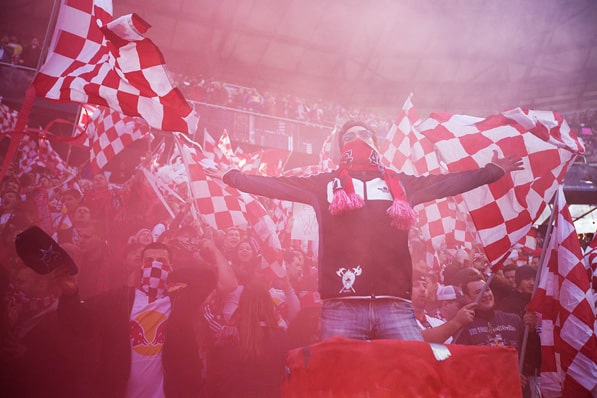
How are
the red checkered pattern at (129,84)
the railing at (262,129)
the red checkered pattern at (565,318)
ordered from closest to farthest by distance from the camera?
the red checkered pattern at (129,84)
the red checkered pattern at (565,318)
the railing at (262,129)

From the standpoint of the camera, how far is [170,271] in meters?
3.14

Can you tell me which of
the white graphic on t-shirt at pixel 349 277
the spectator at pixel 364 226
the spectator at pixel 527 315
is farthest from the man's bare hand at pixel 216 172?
the spectator at pixel 527 315

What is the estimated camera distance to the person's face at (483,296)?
131 inches

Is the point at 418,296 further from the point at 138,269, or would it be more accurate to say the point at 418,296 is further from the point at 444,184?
the point at 138,269

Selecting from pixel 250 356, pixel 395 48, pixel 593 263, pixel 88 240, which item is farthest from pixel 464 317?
pixel 395 48

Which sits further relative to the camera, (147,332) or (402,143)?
(402,143)

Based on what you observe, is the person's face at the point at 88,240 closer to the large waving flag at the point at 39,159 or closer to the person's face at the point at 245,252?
the person's face at the point at 245,252

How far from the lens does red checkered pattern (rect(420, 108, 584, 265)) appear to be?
3.16m

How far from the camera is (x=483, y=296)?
11.0 feet

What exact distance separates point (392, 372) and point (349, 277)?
88cm

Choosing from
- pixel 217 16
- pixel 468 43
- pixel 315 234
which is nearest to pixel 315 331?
pixel 315 234

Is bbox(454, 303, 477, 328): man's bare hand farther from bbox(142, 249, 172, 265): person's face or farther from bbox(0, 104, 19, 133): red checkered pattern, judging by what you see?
bbox(0, 104, 19, 133): red checkered pattern

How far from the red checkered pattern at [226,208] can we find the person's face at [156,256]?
2.58 ft

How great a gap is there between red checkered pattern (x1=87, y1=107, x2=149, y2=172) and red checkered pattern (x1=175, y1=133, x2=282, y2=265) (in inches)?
53.5
